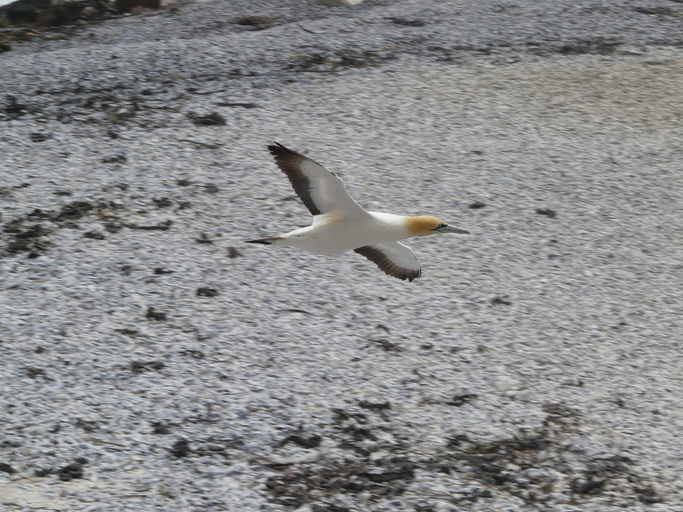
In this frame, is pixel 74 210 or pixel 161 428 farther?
pixel 74 210

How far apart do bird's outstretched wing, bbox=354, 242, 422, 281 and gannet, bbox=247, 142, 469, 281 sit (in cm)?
32

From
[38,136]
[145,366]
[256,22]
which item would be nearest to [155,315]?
[145,366]

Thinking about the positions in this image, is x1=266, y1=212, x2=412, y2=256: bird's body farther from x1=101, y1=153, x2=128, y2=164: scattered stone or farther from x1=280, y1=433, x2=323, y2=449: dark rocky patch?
x1=101, y1=153, x2=128, y2=164: scattered stone

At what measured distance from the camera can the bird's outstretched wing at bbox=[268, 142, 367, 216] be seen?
5.80m

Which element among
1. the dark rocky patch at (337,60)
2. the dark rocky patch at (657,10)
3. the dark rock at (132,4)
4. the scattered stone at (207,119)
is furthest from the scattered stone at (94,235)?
the dark rocky patch at (657,10)

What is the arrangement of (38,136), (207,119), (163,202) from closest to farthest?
1. (163,202)
2. (38,136)
3. (207,119)

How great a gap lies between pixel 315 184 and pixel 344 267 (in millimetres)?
1921

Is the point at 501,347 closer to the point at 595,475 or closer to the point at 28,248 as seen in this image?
the point at 595,475

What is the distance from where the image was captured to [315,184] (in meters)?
5.89

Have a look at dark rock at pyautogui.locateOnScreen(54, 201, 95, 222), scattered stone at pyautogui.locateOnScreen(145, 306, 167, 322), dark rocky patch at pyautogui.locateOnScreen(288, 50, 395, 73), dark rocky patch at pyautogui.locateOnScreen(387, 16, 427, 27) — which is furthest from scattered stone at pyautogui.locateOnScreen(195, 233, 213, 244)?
dark rocky patch at pyautogui.locateOnScreen(387, 16, 427, 27)

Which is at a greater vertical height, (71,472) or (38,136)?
(38,136)

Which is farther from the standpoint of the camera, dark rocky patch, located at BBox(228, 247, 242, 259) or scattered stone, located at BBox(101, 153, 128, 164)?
scattered stone, located at BBox(101, 153, 128, 164)

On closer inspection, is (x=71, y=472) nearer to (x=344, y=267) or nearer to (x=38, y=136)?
(x=344, y=267)

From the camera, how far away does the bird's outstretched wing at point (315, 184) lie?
228 inches
